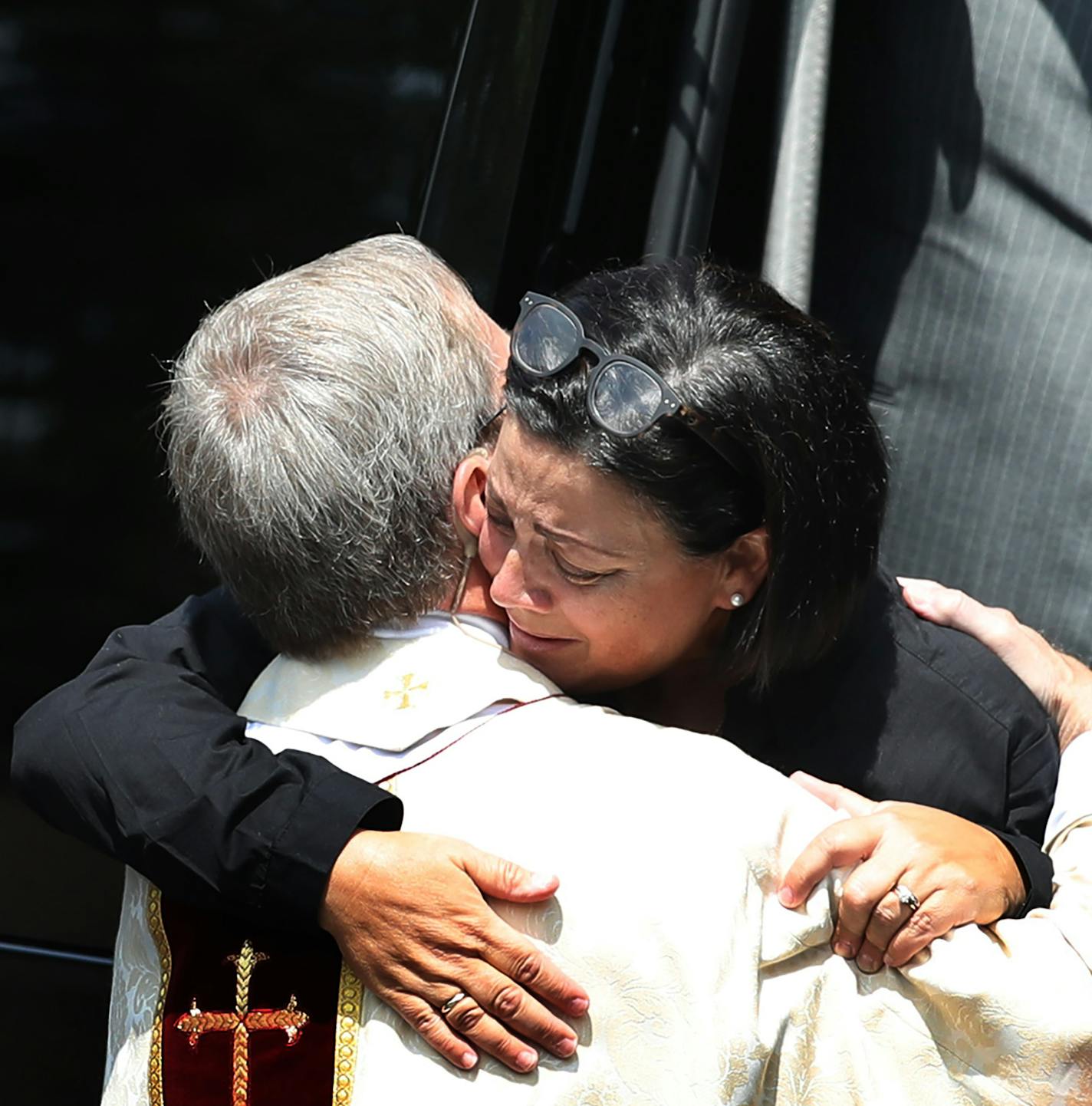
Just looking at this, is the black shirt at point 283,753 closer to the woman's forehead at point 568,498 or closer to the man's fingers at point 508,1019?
the man's fingers at point 508,1019

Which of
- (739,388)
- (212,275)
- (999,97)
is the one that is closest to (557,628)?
(739,388)

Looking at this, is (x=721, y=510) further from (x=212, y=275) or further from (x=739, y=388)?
(x=212, y=275)

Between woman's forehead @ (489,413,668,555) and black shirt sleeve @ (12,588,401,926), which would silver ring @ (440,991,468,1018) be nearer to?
black shirt sleeve @ (12,588,401,926)

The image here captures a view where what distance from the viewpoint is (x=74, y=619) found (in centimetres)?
239

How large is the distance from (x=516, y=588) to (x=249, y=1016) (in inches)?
20.1

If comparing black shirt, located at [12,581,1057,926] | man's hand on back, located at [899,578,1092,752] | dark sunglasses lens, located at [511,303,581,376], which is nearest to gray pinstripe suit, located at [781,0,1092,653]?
man's hand on back, located at [899,578,1092,752]

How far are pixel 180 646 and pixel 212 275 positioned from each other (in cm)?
71

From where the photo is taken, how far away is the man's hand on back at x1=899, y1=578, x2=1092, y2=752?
77.1 inches

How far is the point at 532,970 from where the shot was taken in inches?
55.7

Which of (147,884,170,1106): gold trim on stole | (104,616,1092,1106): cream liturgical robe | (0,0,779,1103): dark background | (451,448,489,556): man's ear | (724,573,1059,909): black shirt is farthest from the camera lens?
(0,0,779,1103): dark background

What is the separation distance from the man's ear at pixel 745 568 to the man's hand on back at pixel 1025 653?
0.38 metres

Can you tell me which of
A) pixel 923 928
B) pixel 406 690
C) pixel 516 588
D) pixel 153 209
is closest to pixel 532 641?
pixel 516 588

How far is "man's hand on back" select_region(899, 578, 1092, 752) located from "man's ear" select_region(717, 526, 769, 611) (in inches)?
15.1

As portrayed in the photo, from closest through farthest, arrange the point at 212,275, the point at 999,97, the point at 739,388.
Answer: the point at 739,388
the point at 212,275
the point at 999,97
